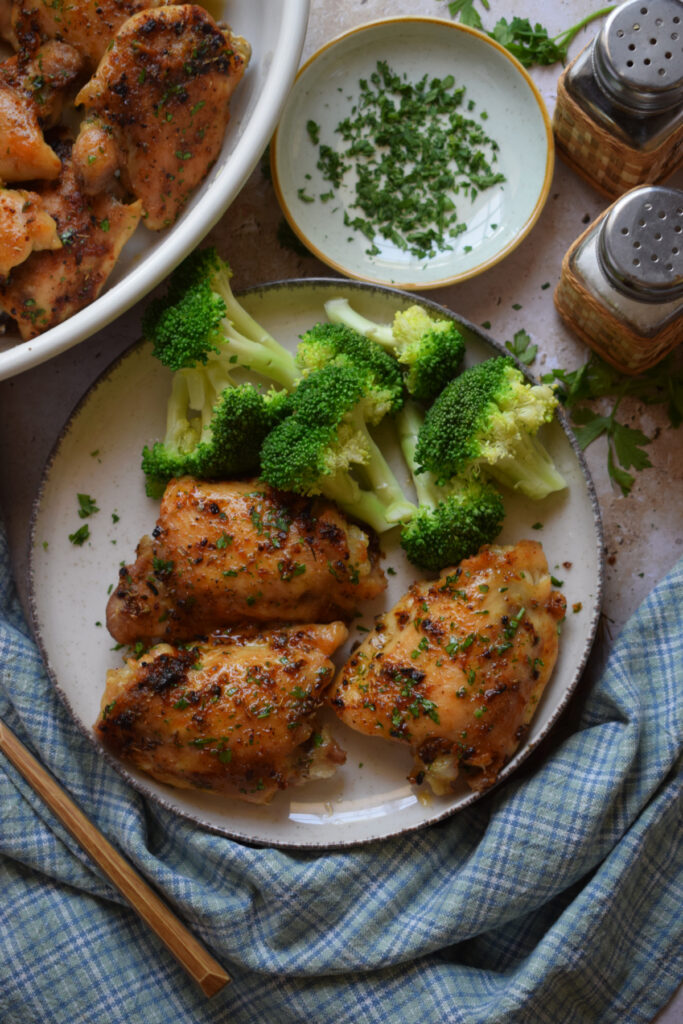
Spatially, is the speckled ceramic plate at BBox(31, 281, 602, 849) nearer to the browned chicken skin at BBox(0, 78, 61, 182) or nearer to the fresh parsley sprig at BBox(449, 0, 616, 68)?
the browned chicken skin at BBox(0, 78, 61, 182)

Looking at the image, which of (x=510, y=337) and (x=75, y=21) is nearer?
(x=75, y=21)

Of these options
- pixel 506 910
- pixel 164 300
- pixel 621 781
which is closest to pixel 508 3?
pixel 164 300

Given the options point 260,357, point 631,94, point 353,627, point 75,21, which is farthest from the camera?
point 353,627

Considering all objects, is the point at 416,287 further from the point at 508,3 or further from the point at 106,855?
the point at 106,855

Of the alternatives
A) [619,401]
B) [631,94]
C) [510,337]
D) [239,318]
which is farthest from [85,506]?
[631,94]

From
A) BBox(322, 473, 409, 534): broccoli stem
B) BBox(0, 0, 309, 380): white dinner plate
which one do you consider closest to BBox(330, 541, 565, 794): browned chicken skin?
BBox(322, 473, 409, 534): broccoli stem

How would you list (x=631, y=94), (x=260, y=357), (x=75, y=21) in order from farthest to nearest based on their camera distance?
(x=260, y=357)
(x=75, y=21)
(x=631, y=94)

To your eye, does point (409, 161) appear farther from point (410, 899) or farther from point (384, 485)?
point (410, 899)

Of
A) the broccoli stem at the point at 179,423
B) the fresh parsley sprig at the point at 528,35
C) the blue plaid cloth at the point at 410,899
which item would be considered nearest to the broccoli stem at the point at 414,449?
the broccoli stem at the point at 179,423
